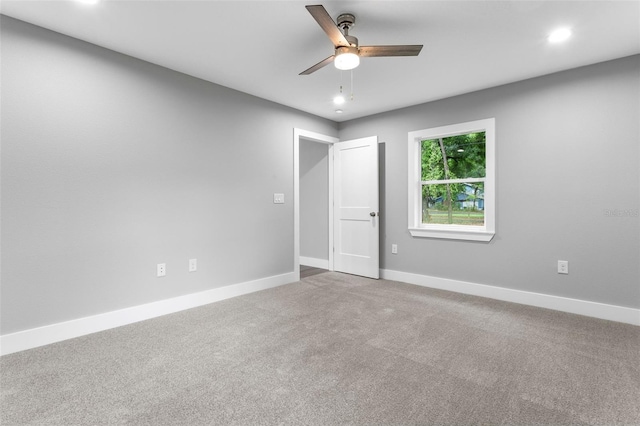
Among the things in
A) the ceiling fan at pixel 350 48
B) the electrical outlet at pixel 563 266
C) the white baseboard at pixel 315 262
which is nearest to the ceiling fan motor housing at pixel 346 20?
the ceiling fan at pixel 350 48

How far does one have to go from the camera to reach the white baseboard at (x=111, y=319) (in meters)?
2.28

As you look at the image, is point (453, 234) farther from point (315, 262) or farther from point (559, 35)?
point (315, 262)

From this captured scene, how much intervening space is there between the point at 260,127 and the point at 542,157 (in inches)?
130

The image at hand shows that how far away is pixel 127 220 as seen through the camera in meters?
2.80

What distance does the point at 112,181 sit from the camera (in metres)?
2.72

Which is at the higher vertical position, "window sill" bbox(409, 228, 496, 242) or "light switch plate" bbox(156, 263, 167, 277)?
"window sill" bbox(409, 228, 496, 242)

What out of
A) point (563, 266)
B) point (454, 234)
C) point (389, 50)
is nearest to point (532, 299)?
point (563, 266)

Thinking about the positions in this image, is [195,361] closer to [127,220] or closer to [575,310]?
[127,220]

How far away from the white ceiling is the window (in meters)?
0.70

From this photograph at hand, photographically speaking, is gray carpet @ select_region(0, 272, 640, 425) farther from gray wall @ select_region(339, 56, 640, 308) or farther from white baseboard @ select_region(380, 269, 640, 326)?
gray wall @ select_region(339, 56, 640, 308)

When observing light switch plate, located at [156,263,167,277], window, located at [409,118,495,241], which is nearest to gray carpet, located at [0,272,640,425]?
light switch plate, located at [156,263,167,277]

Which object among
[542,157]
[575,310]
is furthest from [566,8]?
[575,310]

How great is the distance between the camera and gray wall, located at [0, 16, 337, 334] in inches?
90.5

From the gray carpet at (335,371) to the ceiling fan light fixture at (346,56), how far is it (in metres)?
2.13
